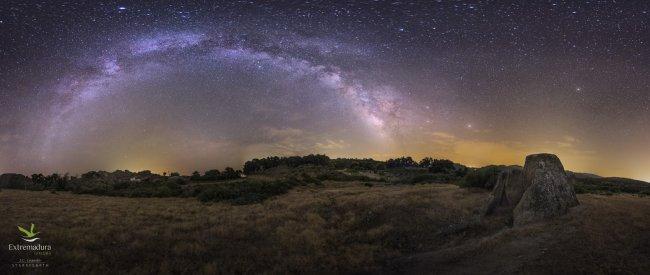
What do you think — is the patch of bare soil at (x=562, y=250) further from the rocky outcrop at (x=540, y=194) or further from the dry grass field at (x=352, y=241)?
the rocky outcrop at (x=540, y=194)

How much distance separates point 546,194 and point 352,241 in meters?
8.82

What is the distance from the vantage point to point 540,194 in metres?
15.8

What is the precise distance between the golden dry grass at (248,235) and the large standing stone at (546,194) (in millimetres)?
2751

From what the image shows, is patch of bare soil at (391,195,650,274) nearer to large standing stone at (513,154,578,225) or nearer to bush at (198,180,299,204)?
large standing stone at (513,154,578,225)

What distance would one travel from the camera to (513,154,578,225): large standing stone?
50.2 feet

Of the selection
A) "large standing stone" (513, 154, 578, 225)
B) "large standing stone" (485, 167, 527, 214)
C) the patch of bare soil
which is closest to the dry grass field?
the patch of bare soil

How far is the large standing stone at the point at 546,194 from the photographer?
1529 cm

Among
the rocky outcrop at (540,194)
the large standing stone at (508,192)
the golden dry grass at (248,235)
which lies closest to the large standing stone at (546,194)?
the rocky outcrop at (540,194)

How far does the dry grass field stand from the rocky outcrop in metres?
0.74

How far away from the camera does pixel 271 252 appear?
14188 millimetres

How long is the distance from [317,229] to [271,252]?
465 cm

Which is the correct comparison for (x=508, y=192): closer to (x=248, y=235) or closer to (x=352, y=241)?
(x=352, y=241)

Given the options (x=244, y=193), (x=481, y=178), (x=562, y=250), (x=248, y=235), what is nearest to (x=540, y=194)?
(x=562, y=250)

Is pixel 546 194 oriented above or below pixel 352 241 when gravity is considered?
above
